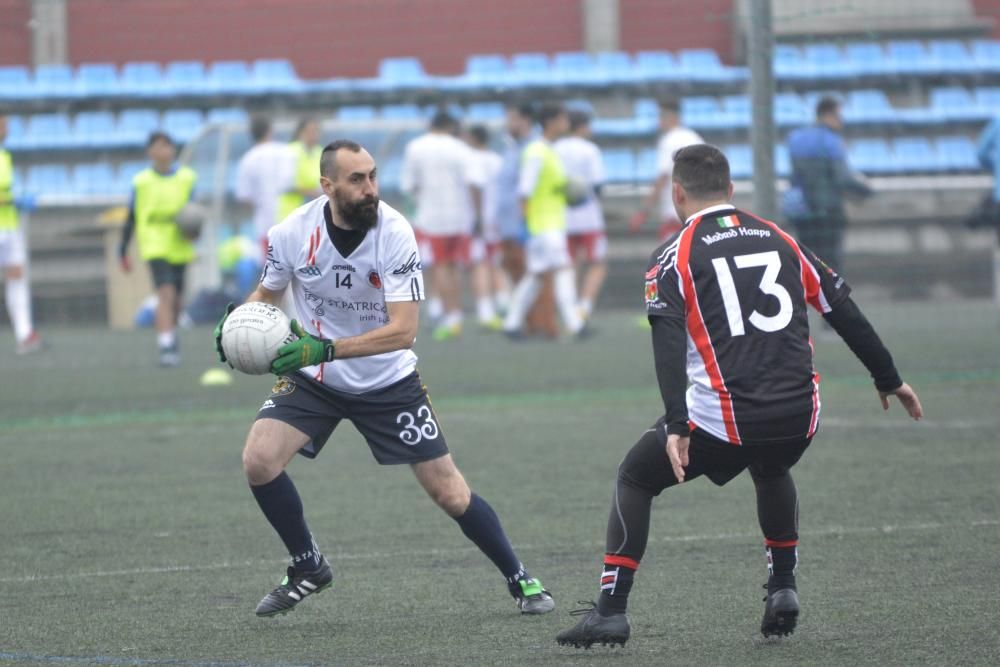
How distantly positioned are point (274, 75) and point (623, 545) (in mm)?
21739

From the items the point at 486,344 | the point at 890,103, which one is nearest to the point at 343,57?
the point at 890,103

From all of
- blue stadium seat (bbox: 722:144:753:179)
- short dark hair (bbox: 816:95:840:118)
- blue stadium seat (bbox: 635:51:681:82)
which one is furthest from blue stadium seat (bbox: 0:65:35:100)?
short dark hair (bbox: 816:95:840:118)

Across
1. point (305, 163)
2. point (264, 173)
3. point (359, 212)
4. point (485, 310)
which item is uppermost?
point (359, 212)

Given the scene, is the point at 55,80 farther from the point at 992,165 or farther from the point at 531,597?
the point at 531,597

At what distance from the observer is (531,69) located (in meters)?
26.5

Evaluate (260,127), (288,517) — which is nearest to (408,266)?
(288,517)

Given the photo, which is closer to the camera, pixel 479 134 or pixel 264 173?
pixel 264 173

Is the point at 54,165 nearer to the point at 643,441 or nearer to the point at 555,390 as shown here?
the point at 555,390

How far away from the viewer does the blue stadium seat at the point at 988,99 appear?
24094mm

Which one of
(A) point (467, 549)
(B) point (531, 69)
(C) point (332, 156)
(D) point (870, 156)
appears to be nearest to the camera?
(C) point (332, 156)

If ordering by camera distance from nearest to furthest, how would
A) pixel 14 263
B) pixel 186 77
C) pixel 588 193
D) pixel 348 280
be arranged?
pixel 348 280 < pixel 14 263 < pixel 588 193 < pixel 186 77

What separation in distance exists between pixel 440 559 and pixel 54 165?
685 inches

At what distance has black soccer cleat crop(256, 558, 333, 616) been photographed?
5.75 metres

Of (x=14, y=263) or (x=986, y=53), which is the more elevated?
(x=986, y=53)
